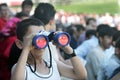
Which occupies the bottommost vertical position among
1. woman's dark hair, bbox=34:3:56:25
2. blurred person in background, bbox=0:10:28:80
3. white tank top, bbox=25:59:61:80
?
blurred person in background, bbox=0:10:28:80

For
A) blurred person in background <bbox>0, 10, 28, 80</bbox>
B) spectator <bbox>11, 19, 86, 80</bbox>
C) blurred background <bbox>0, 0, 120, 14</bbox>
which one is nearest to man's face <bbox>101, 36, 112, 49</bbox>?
blurred person in background <bbox>0, 10, 28, 80</bbox>

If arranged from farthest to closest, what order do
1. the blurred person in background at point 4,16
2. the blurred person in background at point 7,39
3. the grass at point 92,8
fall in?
the grass at point 92,8, the blurred person in background at point 4,16, the blurred person in background at point 7,39

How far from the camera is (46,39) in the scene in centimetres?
309

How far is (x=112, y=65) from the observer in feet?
16.7

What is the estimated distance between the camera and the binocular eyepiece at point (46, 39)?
3.08 m

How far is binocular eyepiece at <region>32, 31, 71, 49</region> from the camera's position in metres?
3.08

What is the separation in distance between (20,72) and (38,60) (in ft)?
0.82

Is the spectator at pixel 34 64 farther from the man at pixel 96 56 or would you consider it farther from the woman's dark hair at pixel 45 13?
the man at pixel 96 56

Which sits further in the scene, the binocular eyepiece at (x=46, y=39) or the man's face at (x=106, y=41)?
the man's face at (x=106, y=41)

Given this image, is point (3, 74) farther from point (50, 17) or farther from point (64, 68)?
point (64, 68)

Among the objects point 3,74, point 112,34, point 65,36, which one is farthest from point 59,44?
point 112,34

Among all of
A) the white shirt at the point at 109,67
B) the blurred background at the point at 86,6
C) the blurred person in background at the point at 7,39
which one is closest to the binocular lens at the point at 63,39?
the white shirt at the point at 109,67

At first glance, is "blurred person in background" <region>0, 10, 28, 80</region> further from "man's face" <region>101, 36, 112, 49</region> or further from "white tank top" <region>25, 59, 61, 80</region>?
"white tank top" <region>25, 59, 61, 80</region>

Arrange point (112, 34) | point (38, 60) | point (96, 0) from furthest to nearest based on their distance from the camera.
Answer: point (96, 0) < point (112, 34) < point (38, 60)
